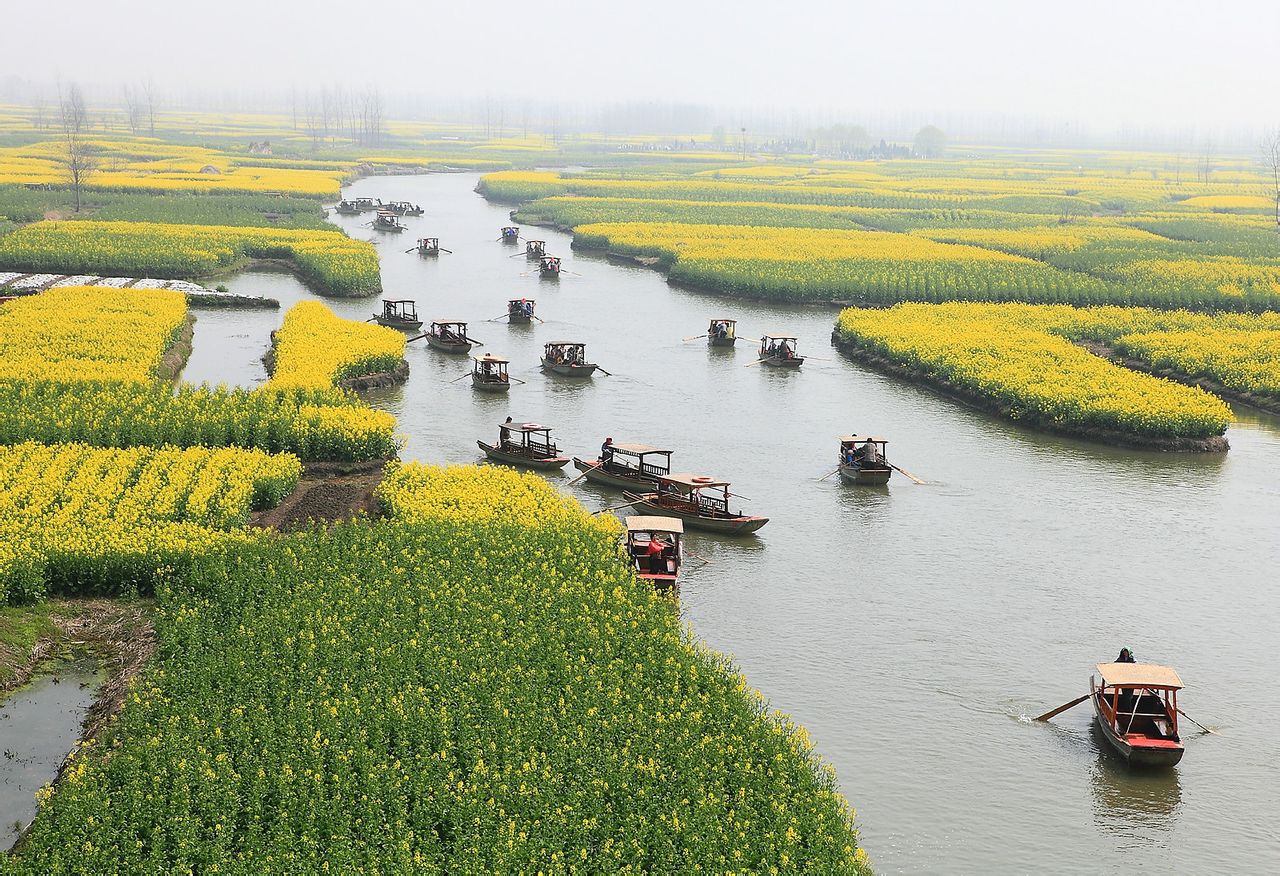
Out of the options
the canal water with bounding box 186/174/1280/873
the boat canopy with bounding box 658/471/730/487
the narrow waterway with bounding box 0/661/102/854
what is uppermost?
the boat canopy with bounding box 658/471/730/487

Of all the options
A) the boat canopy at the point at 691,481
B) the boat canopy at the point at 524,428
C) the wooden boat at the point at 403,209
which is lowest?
the boat canopy at the point at 691,481

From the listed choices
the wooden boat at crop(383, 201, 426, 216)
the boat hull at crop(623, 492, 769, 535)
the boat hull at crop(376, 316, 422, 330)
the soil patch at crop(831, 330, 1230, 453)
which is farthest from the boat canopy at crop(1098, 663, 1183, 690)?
the wooden boat at crop(383, 201, 426, 216)

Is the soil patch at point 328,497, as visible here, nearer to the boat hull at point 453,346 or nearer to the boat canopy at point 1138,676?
the boat canopy at point 1138,676

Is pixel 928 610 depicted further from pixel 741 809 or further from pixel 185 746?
pixel 185 746

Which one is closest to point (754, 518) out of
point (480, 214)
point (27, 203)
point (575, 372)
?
point (575, 372)

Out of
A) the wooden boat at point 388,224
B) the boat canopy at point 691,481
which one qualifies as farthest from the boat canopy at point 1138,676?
the wooden boat at point 388,224

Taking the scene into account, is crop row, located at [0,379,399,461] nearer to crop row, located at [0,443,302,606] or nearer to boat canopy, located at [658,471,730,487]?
crop row, located at [0,443,302,606]
